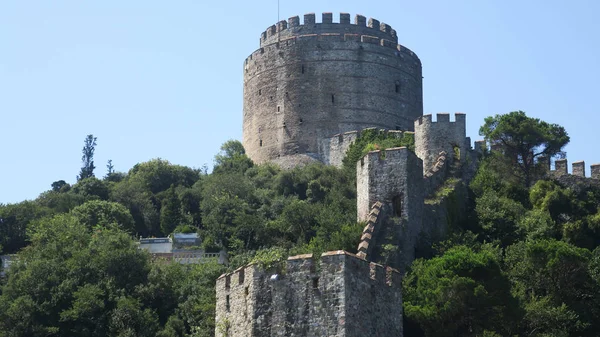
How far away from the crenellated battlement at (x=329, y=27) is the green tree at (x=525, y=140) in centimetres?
1419

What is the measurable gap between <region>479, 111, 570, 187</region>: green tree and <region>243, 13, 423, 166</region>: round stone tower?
37.2 ft

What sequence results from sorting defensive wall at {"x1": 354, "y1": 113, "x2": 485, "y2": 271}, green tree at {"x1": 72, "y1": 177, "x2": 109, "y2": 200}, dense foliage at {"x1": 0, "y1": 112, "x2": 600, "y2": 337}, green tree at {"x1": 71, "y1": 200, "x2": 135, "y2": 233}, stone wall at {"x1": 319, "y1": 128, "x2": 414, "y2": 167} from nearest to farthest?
dense foliage at {"x1": 0, "y1": 112, "x2": 600, "y2": 337}
defensive wall at {"x1": 354, "y1": 113, "x2": 485, "y2": 271}
green tree at {"x1": 71, "y1": 200, "x2": 135, "y2": 233}
stone wall at {"x1": 319, "y1": 128, "x2": 414, "y2": 167}
green tree at {"x1": 72, "y1": 177, "x2": 109, "y2": 200}

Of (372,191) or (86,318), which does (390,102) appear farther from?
(86,318)

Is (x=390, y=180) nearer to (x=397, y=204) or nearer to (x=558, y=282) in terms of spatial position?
(x=397, y=204)

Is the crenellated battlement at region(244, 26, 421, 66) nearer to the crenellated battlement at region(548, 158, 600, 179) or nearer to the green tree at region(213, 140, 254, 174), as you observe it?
the green tree at region(213, 140, 254, 174)

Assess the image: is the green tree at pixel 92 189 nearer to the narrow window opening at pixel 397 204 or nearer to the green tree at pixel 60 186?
the green tree at pixel 60 186

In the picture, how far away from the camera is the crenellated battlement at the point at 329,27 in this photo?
62750 millimetres

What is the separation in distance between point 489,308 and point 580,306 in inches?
152

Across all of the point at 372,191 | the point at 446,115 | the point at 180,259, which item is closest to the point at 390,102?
the point at 446,115

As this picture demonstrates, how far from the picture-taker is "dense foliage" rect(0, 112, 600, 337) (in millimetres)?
36469

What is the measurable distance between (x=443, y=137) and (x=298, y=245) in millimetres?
8534

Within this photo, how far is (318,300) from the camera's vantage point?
30.6 metres

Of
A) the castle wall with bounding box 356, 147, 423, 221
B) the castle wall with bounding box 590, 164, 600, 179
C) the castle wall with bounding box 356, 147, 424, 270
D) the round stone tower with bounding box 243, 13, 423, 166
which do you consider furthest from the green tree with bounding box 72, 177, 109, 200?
the castle wall with bounding box 590, 164, 600, 179

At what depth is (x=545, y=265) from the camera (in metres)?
38.7
